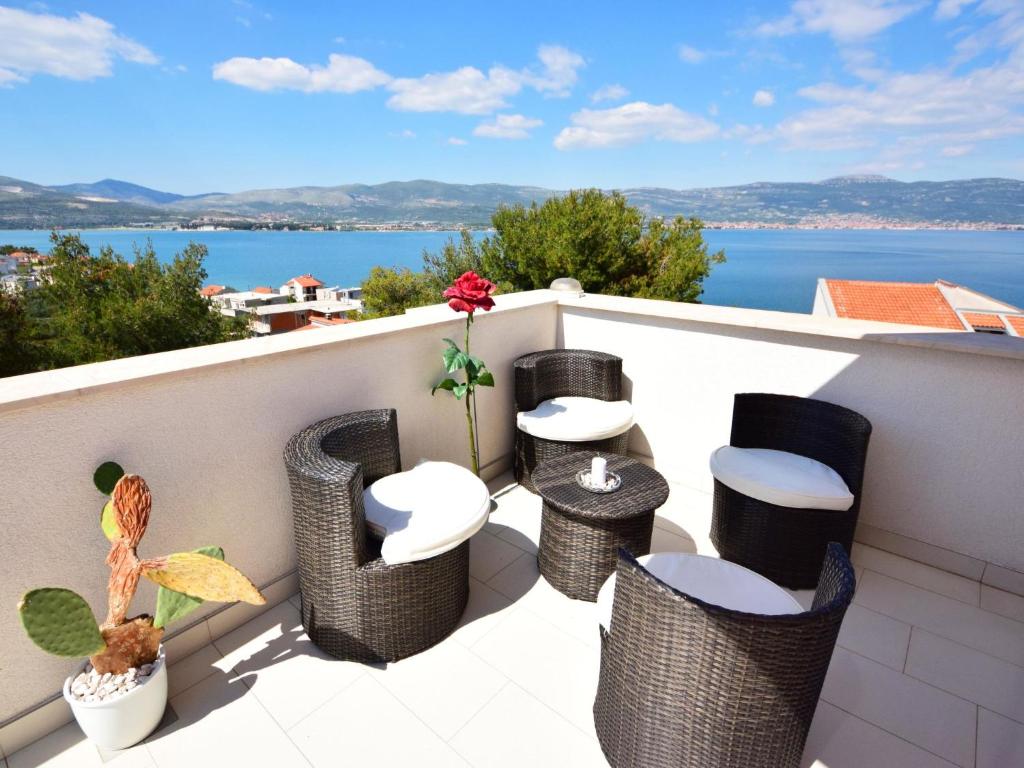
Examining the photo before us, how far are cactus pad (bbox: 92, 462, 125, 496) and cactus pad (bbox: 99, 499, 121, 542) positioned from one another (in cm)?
9

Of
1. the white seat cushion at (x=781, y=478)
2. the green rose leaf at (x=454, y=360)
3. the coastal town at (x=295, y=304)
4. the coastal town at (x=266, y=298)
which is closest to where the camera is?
the white seat cushion at (x=781, y=478)

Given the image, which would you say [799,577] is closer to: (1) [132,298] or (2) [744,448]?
(2) [744,448]

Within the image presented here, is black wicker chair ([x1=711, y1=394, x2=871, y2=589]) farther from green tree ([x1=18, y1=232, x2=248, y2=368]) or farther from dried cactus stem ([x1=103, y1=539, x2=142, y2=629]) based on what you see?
green tree ([x1=18, y1=232, x2=248, y2=368])

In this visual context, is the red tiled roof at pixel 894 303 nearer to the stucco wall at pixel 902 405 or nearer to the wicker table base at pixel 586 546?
the stucco wall at pixel 902 405

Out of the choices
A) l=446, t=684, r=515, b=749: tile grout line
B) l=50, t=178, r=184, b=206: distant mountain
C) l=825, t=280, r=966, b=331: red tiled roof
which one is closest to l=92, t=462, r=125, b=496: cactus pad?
l=446, t=684, r=515, b=749: tile grout line

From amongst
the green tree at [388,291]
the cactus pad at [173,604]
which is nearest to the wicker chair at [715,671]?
the cactus pad at [173,604]

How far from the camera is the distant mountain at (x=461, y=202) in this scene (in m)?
42.6

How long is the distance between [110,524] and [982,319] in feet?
81.8

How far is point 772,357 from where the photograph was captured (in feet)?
10.1

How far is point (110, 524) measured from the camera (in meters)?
1.63

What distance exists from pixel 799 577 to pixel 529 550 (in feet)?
4.56

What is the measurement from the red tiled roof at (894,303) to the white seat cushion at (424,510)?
64.2 feet

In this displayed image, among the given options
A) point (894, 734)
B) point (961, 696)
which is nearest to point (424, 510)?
point (894, 734)

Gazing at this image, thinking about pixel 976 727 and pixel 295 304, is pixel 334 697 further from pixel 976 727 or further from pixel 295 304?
pixel 295 304
